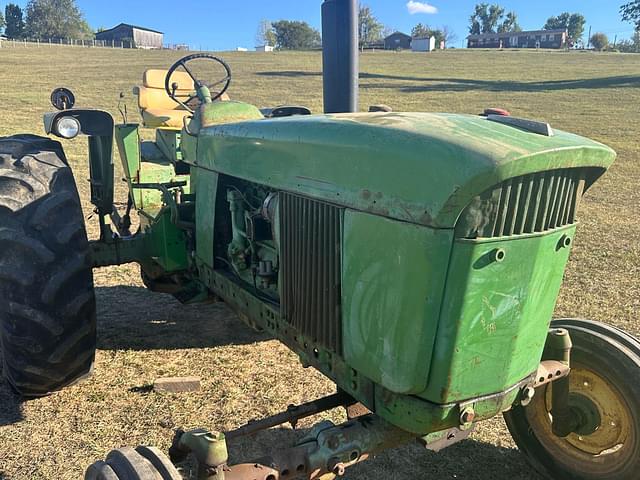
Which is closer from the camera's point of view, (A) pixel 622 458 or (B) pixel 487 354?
(B) pixel 487 354

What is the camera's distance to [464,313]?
6.10 ft

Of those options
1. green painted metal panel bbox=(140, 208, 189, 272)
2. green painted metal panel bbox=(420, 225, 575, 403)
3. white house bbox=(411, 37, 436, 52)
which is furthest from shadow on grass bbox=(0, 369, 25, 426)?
white house bbox=(411, 37, 436, 52)

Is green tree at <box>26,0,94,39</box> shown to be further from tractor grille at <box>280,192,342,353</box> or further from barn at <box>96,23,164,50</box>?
tractor grille at <box>280,192,342,353</box>

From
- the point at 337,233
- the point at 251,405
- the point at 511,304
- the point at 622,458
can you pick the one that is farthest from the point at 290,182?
the point at 622,458

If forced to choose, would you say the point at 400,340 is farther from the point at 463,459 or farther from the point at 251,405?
the point at 251,405

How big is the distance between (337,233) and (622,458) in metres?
1.65

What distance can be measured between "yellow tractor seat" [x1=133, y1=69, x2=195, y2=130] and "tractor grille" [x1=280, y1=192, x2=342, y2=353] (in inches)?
115

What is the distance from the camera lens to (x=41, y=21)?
255ft

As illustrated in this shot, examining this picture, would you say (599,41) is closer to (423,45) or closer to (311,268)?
(423,45)

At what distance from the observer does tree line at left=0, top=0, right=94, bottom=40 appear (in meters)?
76.6

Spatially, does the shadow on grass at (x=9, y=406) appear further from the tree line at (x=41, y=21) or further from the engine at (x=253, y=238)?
the tree line at (x=41, y=21)

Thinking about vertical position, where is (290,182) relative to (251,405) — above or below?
above

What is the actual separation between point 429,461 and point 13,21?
88.7 metres

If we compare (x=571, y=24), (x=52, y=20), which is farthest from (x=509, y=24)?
(x=52, y=20)
